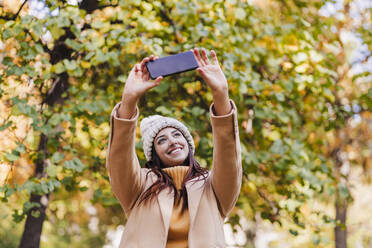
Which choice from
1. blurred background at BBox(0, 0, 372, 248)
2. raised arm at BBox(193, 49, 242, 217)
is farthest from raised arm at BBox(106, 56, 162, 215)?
blurred background at BBox(0, 0, 372, 248)

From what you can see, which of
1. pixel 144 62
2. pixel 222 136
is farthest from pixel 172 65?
pixel 222 136

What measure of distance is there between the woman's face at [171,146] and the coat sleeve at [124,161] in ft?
0.71

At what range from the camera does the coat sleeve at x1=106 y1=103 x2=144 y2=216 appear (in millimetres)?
2049

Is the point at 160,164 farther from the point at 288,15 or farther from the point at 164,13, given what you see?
the point at 288,15

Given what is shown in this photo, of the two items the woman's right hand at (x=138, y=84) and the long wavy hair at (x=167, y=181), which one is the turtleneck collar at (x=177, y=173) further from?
the woman's right hand at (x=138, y=84)

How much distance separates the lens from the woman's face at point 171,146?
2.45 metres

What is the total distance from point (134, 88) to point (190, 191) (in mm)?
659

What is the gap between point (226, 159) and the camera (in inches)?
83.0

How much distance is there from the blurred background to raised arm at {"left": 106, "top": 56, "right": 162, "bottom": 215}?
58.8 inches

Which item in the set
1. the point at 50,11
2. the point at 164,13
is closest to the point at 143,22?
the point at 164,13

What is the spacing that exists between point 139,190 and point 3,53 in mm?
2792

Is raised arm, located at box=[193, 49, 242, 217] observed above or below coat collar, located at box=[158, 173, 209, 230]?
above

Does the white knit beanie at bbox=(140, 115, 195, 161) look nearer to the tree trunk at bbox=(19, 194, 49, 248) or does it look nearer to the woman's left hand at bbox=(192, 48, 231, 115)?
the woman's left hand at bbox=(192, 48, 231, 115)

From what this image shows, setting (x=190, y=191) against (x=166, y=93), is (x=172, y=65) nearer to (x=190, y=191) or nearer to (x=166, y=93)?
(x=190, y=191)
